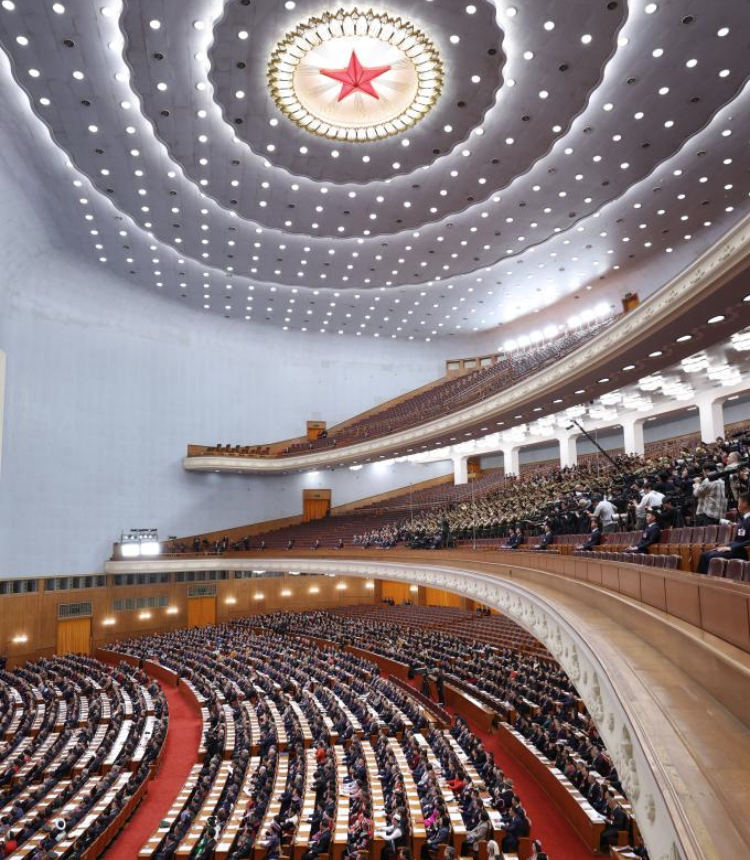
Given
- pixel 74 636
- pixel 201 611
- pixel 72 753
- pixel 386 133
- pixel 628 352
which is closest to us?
pixel 72 753

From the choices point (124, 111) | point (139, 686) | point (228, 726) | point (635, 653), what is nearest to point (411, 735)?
point (228, 726)

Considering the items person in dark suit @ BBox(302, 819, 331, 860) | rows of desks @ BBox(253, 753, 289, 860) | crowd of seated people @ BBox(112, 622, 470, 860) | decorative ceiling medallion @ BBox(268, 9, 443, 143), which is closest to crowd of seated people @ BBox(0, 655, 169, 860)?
crowd of seated people @ BBox(112, 622, 470, 860)

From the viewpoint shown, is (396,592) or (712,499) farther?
(396,592)

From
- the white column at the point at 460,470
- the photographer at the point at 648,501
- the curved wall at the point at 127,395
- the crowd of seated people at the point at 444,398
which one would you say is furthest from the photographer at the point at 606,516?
the white column at the point at 460,470

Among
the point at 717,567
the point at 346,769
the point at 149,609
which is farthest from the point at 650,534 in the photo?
the point at 149,609

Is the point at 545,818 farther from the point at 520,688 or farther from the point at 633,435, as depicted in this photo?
the point at 633,435

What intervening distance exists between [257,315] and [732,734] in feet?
75.6

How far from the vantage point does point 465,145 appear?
523 inches

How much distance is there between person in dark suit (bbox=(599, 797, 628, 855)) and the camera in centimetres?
606

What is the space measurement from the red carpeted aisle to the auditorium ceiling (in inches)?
449

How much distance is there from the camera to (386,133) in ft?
42.6

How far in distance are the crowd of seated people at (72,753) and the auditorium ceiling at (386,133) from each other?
1101 cm

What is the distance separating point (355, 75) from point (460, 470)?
1545 centimetres

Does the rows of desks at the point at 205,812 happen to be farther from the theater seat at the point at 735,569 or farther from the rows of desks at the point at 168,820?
the theater seat at the point at 735,569
